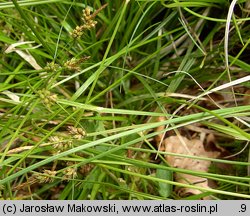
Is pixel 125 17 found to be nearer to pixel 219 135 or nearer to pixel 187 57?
pixel 187 57

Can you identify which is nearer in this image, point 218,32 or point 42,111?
point 42,111

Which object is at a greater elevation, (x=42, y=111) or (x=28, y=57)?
(x=28, y=57)

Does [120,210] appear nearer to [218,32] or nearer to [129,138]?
[129,138]

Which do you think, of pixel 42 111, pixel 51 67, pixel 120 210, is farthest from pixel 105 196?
pixel 51 67

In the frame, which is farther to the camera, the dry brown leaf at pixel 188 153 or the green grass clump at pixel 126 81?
the dry brown leaf at pixel 188 153

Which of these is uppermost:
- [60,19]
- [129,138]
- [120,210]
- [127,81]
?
[60,19]

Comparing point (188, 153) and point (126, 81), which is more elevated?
point (126, 81)

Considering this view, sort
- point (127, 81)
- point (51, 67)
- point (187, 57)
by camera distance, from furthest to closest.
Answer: point (127, 81)
point (187, 57)
point (51, 67)

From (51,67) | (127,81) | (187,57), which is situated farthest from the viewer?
(127,81)

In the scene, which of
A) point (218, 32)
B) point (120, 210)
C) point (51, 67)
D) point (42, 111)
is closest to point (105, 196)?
point (120, 210)

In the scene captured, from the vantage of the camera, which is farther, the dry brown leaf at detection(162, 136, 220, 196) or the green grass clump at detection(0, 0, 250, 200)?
the dry brown leaf at detection(162, 136, 220, 196)
